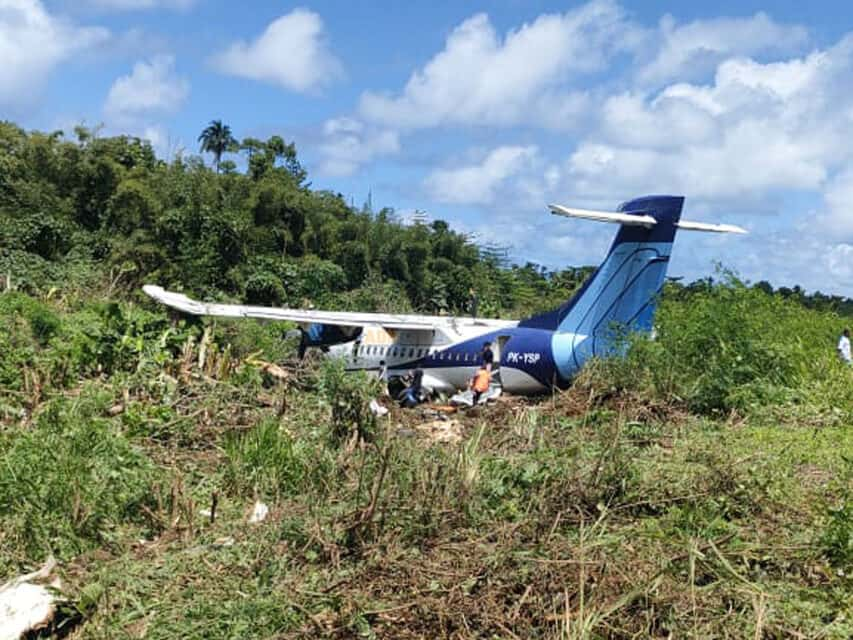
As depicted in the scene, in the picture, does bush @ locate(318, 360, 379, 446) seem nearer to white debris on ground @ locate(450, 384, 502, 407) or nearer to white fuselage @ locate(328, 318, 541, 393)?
white debris on ground @ locate(450, 384, 502, 407)

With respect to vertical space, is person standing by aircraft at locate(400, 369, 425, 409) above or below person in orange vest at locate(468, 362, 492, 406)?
below

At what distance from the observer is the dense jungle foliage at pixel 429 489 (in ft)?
15.0

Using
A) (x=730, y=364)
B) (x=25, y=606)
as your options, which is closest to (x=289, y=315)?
(x=730, y=364)

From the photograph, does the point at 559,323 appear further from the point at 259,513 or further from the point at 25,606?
the point at 25,606

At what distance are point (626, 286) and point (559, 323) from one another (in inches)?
54.7

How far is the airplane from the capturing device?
13742mm

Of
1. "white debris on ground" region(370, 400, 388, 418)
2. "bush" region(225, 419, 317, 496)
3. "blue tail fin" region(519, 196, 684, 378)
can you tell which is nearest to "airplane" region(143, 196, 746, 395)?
"blue tail fin" region(519, 196, 684, 378)

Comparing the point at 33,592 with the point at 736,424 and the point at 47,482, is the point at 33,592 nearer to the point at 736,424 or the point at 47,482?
the point at 47,482

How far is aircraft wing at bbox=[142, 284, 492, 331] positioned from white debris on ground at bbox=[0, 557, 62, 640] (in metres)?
8.87

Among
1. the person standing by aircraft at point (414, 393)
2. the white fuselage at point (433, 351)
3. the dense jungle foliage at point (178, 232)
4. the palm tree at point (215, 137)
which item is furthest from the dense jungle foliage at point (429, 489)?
the palm tree at point (215, 137)

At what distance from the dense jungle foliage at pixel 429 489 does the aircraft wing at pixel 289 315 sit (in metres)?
0.47

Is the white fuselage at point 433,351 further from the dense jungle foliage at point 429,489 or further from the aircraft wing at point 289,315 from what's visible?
the dense jungle foliage at point 429,489

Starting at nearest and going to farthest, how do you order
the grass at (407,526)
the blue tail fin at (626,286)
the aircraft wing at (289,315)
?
1. the grass at (407,526)
2. the blue tail fin at (626,286)
3. the aircraft wing at (289,315)

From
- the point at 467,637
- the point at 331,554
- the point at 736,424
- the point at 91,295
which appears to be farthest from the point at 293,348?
the point at 467,637
